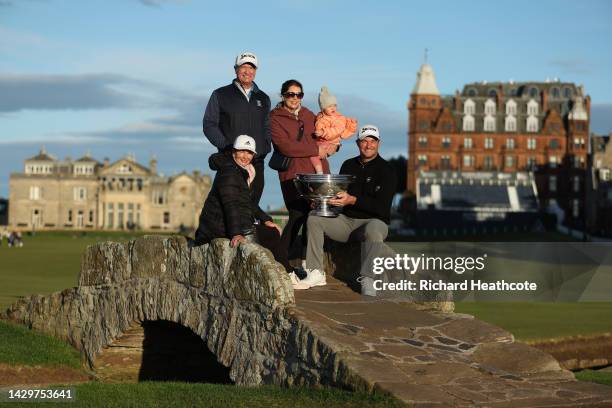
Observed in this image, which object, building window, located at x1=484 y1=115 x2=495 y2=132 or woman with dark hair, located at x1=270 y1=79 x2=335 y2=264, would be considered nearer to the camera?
woman with dark hair, located at x1=270 y1=79 x2=335 y2=264

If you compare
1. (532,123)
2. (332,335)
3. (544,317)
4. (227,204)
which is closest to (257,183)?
(227,204)

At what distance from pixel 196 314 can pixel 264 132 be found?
2.74 m

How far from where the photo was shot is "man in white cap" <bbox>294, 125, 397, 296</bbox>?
1380 centimetres

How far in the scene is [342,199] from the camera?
45.7 feet

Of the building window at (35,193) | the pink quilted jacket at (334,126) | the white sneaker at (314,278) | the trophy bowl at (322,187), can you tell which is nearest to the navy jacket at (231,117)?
the pink quilted jacket at (334,126)

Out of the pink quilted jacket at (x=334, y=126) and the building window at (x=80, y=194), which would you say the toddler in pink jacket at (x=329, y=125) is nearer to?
the pink quilted jacket at (x=334, y=126)

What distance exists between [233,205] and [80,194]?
16175 centimetres

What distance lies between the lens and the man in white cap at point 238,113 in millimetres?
14383

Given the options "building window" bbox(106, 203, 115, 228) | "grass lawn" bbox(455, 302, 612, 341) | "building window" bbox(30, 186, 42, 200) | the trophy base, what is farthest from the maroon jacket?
"building window" bbox(30, 186, 42, 200)

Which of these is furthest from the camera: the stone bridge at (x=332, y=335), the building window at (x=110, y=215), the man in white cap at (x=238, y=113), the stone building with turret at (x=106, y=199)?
the building window at (x=110, y=215)

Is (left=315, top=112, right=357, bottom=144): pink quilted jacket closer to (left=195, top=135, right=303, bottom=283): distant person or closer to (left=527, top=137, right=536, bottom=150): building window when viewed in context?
(left=195, top=135, right=303, bottom=283): distant person

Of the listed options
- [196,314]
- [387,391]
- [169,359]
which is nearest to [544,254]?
[169,359]

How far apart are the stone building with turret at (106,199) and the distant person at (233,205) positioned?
153 metres

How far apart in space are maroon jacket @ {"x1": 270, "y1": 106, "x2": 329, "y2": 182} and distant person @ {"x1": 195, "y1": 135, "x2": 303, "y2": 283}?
5.04 ft
